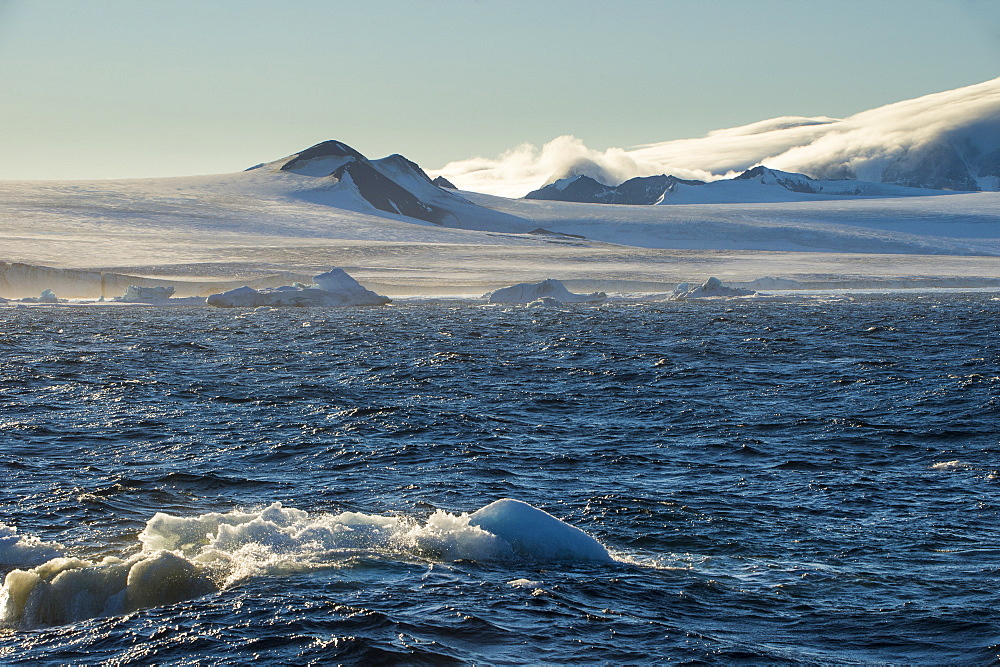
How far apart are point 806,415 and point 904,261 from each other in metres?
63.5

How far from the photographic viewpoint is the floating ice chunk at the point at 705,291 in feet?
178

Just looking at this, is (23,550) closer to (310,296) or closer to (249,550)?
(249,550)

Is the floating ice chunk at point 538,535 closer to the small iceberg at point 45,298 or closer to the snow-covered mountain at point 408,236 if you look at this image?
the small iceberg at point 45,298

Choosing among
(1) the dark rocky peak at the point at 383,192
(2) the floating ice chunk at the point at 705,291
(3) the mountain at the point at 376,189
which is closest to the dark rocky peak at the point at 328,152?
(3) the mountain at the point at 376,189

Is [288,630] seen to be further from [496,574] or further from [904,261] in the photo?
[904,261]

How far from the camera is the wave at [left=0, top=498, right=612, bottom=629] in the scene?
8.31 meters

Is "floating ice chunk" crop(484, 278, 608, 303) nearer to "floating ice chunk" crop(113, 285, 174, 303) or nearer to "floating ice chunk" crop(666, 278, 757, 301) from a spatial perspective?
"floating ice chunk" crop(666, 278, 757, 301)

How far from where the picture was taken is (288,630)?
25.2 ft

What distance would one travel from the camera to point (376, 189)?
118625 millimetres

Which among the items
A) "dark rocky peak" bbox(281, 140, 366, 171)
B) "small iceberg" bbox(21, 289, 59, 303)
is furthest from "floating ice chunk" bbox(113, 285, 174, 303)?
"dark rocky peak" bbox(281, 140, 366, 171)

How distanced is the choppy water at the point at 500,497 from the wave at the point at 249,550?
0.04 meters

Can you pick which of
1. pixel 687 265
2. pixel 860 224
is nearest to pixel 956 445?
pixel 687 265

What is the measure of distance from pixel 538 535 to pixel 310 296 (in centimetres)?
4279

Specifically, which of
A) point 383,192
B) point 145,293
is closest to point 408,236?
point 145,293
